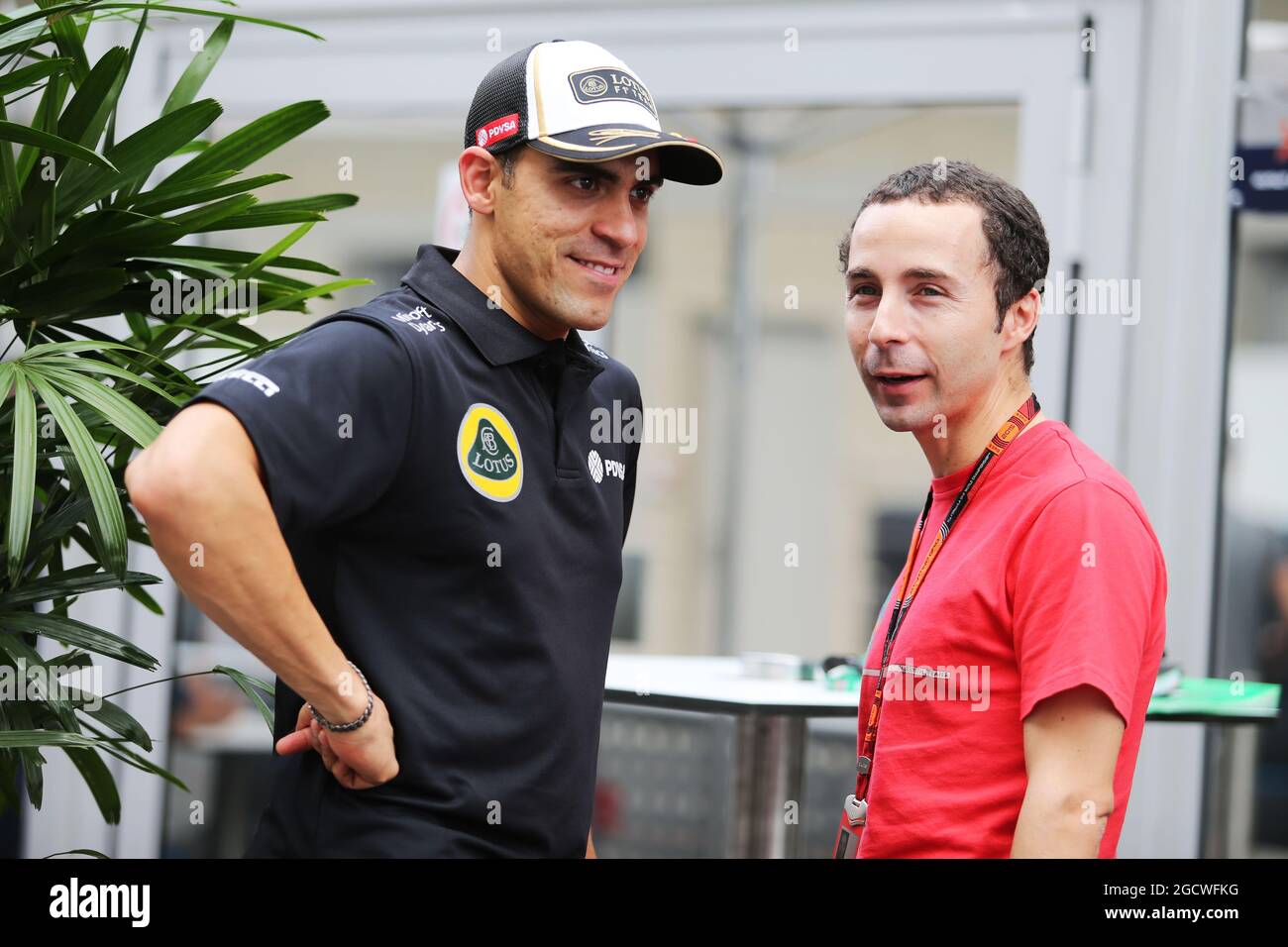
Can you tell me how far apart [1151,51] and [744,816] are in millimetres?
1991

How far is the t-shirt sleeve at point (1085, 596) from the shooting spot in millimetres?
1130

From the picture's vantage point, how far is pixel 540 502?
4.34 feet

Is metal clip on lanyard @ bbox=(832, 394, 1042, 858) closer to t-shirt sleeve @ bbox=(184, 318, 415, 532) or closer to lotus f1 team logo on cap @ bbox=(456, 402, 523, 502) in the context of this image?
lotus f1 team logo on cap @ bbox=(456, 402, 523, 502)

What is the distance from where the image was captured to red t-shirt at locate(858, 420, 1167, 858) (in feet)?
3.76

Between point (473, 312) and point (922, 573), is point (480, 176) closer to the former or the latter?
point (473, 312)

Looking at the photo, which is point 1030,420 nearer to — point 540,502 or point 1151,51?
point 540,502

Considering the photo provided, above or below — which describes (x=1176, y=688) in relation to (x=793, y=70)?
below

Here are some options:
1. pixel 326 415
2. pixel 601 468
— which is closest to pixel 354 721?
pixel 326 415

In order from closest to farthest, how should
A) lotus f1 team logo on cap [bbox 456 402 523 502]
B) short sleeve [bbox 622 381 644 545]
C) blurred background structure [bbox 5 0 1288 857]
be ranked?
lotus f1 team logo on cap [bbox 456 402 523 502]
short sleeve [bbox 622 381 644 545]
blurred background structure [bbox 5 0 1288 857]

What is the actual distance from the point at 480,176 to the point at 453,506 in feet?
1.26

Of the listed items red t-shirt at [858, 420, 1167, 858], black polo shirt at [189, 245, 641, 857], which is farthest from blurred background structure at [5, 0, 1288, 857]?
red t-shirt at [858, 420, 1167, 858]

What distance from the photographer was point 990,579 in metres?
1.22

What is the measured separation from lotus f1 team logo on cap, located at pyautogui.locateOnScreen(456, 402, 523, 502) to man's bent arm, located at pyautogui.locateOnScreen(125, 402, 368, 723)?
20cm
